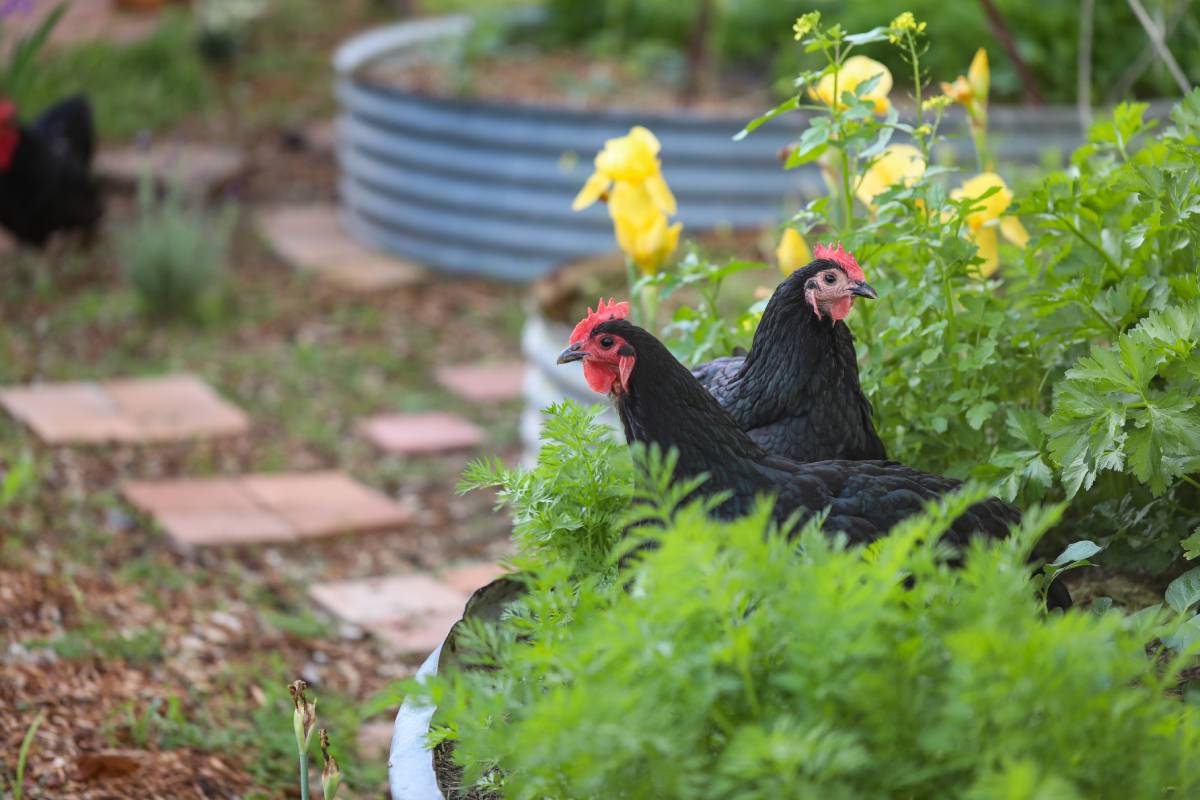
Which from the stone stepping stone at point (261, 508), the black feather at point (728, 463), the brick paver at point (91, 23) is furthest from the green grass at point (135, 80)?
the black feather at point (728, 463)

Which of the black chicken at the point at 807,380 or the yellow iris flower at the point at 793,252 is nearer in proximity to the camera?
the black chicken at the point at 807,380

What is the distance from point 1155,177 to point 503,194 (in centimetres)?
448

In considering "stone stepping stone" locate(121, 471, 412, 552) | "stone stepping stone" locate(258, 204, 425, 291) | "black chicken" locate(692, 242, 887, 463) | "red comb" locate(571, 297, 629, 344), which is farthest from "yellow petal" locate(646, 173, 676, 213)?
"stone stepping stone" locate(258, 204, 425, 291)

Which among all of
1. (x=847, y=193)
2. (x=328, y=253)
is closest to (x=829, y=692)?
(x=847, y=193)

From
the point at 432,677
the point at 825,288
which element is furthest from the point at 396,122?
the point at 432,677

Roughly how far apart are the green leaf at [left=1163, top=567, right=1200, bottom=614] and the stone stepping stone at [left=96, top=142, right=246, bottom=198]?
240 inches

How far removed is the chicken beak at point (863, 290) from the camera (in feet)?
6.44

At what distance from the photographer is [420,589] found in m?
3.80

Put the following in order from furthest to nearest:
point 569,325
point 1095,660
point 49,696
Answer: point 569,325
point 49,696
point 1095,660

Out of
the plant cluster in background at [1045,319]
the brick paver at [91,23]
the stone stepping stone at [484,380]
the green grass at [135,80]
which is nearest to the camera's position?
the plant cluster in background at [1045,319]

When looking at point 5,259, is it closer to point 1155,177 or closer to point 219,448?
point 219,448

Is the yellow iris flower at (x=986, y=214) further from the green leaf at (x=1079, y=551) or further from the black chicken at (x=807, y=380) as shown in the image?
the green leaf at (x=1079, y=551)

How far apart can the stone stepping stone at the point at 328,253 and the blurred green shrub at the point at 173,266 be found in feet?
2.13

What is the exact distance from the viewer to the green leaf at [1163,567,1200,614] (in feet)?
5.41
